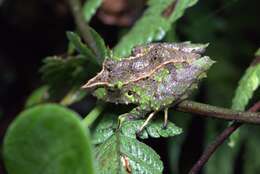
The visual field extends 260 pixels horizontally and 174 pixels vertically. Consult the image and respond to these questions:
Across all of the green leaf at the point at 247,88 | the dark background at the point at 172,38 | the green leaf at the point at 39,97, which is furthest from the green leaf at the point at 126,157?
the dark background at the point at 172,38

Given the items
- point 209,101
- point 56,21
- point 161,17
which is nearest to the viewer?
point 161,17

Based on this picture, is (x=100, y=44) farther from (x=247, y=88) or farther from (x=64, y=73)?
(x=247, y=88)

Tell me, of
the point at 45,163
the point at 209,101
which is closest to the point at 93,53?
the point at 45,163

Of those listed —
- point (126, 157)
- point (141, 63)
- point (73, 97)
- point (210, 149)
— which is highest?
point (141, 63)

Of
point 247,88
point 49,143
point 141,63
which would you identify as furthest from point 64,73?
point 49,143

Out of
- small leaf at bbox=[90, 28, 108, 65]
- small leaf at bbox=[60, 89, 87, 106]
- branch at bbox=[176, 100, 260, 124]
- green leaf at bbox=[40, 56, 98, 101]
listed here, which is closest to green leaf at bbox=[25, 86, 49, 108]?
green leaf at bbox=[40, 56, 98, 101]

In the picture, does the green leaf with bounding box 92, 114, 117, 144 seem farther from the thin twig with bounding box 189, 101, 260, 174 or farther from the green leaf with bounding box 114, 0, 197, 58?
the green leaf with bounding box 114, 0, 197, 58

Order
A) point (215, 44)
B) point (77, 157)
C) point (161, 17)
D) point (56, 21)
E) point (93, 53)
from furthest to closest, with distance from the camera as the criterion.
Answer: point (56, 21) < point (215, 44) < point (161, 17) < point (93, 53) < point (77, 157)

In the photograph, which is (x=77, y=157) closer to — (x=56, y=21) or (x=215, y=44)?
(x=215, y=44)
